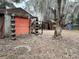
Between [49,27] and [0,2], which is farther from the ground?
[0,2]

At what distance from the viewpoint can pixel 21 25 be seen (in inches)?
566

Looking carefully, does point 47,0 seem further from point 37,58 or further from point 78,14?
point 37,58

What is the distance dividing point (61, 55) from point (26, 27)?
343 inches

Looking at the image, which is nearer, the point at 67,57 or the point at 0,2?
the point at 67,57

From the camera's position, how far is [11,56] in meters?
6.61

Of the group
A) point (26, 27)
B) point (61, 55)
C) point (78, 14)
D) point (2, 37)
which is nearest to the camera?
point (61, 55)

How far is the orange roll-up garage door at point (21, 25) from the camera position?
44.4 feet

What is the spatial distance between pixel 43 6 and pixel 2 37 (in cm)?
Answer: 1646

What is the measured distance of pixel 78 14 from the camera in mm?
Answer: 30328

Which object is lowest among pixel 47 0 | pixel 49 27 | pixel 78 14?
pixel 49 27

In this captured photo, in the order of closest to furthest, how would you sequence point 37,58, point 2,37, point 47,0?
point 37,58, point 2,37, point 47,0

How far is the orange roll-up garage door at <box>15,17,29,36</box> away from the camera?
1354 centimetres

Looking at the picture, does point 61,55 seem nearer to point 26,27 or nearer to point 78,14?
point 26,27

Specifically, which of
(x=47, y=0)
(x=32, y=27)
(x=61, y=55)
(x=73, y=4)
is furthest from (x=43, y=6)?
(x=61, y=55)
